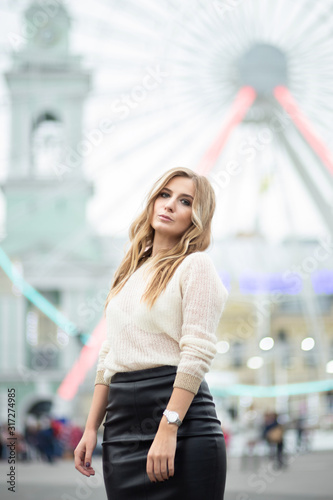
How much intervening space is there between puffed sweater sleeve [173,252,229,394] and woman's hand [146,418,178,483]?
0.10 metres

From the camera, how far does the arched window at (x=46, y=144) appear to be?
15955 mm

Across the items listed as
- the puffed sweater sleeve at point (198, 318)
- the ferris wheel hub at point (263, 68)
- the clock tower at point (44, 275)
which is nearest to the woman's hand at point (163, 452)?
the puffed sweater sleeve at point (198, 318)

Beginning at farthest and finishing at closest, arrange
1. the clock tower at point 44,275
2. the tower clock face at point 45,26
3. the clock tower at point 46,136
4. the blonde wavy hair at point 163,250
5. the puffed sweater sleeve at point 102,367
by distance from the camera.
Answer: the clock tower at point 44,275, the tower clock face at point 45,26, the clock tower at point 46,136, the puffed sweater sleeve at point 102,367, the blonde wavy hair at point 163,250

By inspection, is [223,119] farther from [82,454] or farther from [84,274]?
[84,274]

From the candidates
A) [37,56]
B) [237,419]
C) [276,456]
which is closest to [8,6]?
[37,56]

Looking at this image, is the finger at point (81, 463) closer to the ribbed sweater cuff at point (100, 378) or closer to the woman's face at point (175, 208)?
the ribbed sweater cuff at point (100, 378)

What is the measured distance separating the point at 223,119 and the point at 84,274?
15.5m

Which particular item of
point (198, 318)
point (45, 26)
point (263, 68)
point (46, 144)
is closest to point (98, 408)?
point (198, 318)

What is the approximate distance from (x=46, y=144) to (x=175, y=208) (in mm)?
15354

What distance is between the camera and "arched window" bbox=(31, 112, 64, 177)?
15955mm

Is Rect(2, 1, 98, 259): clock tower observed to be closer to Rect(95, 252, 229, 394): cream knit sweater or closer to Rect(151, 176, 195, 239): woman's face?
Rect(151, 176, 195, 239): woman's face

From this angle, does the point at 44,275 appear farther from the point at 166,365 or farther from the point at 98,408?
the point at 166,365

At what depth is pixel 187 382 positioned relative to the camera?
179cm

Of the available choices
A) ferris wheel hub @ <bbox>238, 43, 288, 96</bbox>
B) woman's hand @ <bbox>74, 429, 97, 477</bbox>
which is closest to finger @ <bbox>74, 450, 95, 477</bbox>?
woman's hand @ <bbox>74, 429, 97, 477</bbox>
